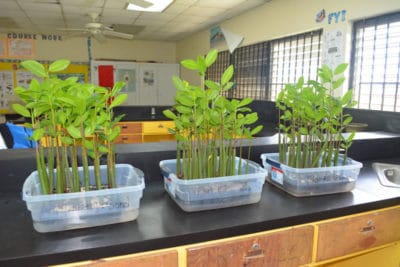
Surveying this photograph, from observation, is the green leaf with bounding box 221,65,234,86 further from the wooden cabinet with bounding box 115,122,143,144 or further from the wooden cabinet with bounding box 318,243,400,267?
the wooden cabinet with bounding box 115,122,143,144

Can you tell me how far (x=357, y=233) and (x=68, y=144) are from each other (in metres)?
1.04

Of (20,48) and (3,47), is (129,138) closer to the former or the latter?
(20,48)

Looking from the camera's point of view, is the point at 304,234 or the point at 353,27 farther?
the point at 353,27

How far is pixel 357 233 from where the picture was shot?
109cm

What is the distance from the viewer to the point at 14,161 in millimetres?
1127

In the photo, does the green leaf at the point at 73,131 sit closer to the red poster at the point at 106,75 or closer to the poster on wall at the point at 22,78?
the red poster at the point at 106,75

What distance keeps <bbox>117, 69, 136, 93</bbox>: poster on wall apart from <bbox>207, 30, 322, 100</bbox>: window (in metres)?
2.34

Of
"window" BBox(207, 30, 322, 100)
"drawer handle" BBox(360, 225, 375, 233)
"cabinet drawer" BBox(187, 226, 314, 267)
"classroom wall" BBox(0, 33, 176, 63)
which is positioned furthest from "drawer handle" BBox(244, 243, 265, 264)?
"classroom wall" BBox(0, 33, 176, 63)

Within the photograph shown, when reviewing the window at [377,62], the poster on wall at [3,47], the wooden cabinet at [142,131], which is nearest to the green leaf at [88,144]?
the window at [377,62]

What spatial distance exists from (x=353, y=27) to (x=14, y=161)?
2841 millimetres

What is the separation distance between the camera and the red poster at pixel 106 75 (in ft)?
20.5

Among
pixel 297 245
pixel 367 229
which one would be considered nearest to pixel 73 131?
pixel 297 245

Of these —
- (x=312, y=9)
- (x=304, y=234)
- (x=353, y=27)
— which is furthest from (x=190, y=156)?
(x=312, y=9)

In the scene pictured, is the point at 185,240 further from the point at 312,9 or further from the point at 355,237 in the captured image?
the point at 312,9
